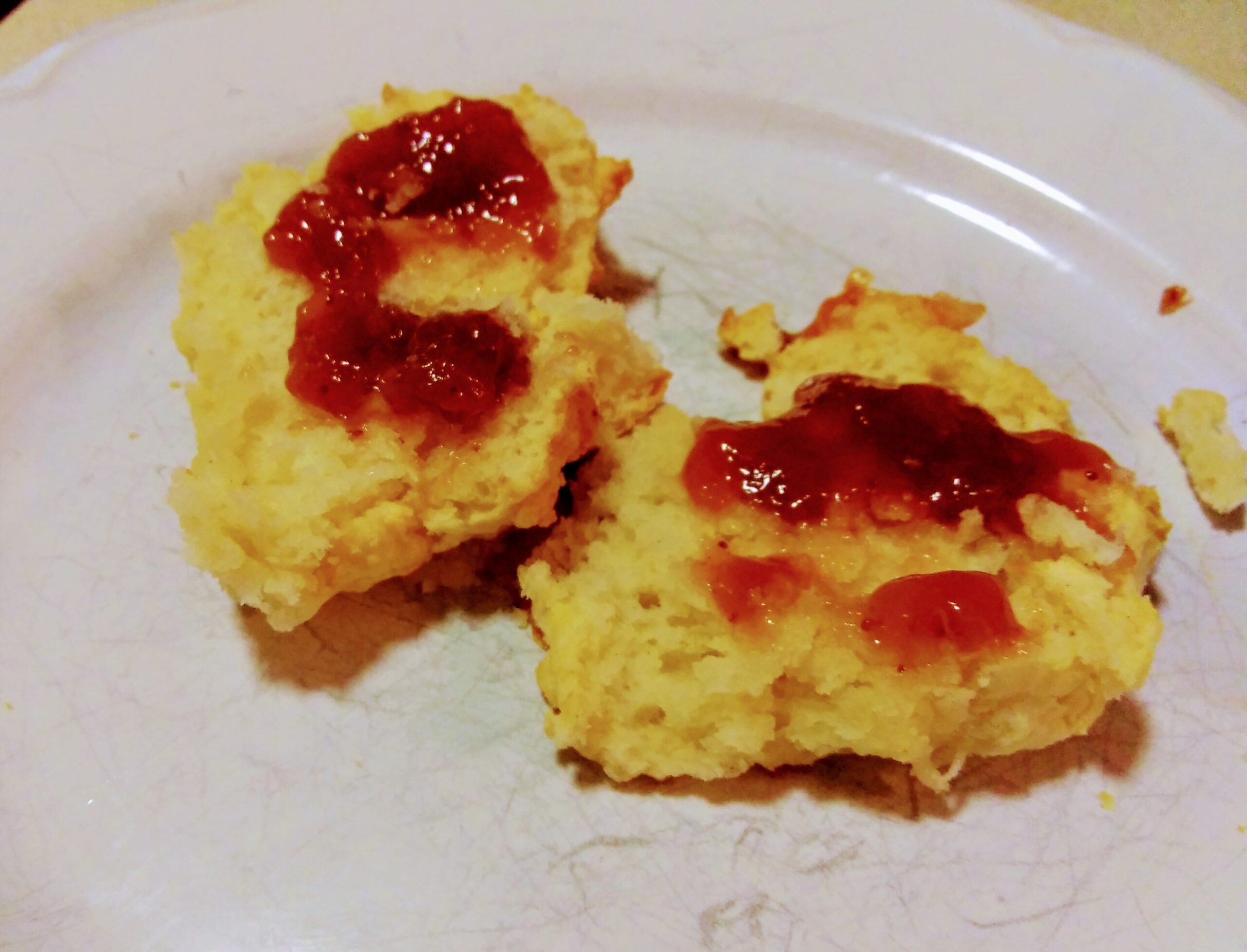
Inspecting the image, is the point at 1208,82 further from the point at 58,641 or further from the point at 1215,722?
the point at 58,641

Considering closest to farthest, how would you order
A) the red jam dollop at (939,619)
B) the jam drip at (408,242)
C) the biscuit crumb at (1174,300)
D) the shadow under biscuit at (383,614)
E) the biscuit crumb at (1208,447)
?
the red jam dollop at (939,619) < the jam drip at (408,242) < the shadow under biscuit at (383,614) < the biscuit crumb at (1208,447) < the biscuit crumb at (1174,300)

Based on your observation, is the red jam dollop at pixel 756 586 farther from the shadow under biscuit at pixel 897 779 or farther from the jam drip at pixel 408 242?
the jam drip at pixel 408 242

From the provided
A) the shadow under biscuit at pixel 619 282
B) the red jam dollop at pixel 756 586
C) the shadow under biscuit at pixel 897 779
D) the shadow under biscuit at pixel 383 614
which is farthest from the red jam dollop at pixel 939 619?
the shadow under biscuit at pixel 619 282

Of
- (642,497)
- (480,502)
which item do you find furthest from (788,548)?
(480,502)

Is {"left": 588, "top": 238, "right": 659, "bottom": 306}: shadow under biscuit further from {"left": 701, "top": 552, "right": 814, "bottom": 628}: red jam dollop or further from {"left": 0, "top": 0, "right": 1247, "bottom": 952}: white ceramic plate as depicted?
{"left": 701, "top": 552, "right": 814, "bottom": 628}: red jam dollop

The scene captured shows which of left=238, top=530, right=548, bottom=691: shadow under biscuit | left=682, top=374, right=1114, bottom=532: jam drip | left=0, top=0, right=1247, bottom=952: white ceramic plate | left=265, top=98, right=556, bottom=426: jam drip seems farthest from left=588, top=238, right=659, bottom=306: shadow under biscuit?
left=238, top=530, right=548, bottom=691: shadow under biscuit

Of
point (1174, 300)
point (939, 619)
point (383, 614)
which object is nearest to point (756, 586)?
point (939, 619)
